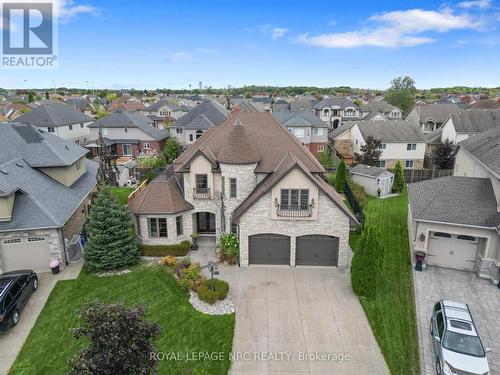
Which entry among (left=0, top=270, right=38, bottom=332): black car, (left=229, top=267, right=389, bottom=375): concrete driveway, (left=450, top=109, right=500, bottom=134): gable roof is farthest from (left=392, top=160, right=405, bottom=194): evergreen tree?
(left=0, top=270, right=38, bottom=332): black car

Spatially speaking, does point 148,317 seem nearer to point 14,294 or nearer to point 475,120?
point 14,294

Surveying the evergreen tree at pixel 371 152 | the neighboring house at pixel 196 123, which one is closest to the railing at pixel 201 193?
the evergreen tree at pixel 371 152

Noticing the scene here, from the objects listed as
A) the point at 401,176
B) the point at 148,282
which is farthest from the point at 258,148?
the point at 401,176

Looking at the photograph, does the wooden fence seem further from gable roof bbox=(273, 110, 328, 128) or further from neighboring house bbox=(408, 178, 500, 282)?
neighboring house bbox=(408, 178, 500, 282)

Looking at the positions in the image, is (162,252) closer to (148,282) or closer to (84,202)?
(148,282)

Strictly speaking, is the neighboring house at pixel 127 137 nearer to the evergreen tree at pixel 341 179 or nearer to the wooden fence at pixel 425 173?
the evergreen tree at pixel 341 179

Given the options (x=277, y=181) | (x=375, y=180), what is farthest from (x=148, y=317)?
(x=375, y=180)

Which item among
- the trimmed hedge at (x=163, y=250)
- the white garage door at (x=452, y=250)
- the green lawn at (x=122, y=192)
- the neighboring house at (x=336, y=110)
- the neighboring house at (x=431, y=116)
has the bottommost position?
the trimmed hedge at (x=163, y=250)
